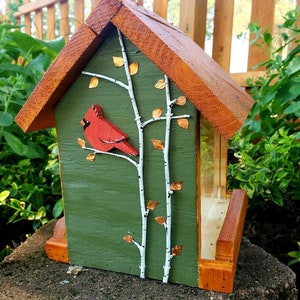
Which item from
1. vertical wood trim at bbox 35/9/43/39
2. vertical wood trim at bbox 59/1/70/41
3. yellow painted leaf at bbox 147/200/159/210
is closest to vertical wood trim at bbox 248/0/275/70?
yellow painted leaf at bbox 147/200/159/210

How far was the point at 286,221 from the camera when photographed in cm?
137

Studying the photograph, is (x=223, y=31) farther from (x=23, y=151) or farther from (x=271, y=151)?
(x=23, y=151)

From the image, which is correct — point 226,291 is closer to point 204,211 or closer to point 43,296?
point 204,211

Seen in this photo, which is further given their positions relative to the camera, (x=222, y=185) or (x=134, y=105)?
(x=222, y=185)

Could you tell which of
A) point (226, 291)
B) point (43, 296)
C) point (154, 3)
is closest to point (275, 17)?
point (154, 3)

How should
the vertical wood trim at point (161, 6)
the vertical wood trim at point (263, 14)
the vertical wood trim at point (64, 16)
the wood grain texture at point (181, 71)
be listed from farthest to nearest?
the vertical wood trim at point (64, 16) → the vertical wood trim at point (161, 6) → the vertical wood trim at point (263, 14) → the wood grain texture at point (181, 71)

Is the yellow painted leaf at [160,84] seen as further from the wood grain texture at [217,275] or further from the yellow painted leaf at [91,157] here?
the wood grain texture at [217,275]

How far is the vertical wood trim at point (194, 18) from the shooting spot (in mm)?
1856

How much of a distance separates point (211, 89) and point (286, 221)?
37.4 inches

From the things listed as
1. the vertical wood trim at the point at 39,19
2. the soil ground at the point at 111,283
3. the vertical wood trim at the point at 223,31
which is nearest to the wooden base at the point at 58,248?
the soil ground at the point at 111,283

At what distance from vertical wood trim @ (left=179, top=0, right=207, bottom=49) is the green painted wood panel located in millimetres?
1290

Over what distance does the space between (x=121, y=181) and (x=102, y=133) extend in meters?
0.11

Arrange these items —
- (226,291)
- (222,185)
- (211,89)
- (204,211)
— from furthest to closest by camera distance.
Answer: (222,185) < (204,211) < (226,291) < (211,89)

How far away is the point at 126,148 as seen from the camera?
0.71 metres
